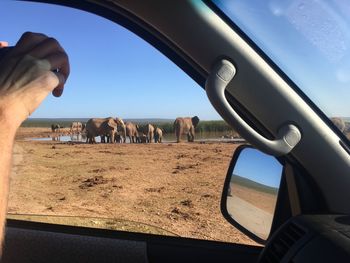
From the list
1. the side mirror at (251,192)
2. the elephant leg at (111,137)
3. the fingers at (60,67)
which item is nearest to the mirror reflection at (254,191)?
the side mirror at (251,192)

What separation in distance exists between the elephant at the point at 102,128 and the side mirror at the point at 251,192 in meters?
12.0

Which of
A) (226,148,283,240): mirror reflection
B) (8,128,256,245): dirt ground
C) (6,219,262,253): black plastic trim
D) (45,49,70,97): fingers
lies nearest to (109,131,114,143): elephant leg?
(8,128,256,245): dirt ground

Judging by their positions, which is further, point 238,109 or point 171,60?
point 171,60

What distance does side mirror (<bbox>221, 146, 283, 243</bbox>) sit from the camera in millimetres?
2127

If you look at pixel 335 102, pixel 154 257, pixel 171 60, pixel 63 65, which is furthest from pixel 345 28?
pixel 154 257

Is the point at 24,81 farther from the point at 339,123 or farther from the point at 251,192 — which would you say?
the point at 251,192

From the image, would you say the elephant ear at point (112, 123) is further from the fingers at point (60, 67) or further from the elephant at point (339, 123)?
the fingers at point (60, 67)

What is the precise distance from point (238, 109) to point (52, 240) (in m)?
1.58

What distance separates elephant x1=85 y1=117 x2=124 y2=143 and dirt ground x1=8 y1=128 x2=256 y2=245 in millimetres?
543

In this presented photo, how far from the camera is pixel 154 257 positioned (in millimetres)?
2705

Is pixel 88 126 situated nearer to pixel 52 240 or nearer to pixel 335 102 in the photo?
pixel 52 240

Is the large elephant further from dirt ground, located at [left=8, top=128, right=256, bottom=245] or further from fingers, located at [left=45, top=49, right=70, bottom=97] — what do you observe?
fingers, located at [left=45, top=49, right=70, bottom=97]

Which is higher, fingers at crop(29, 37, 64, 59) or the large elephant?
the large elephant

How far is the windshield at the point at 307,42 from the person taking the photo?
1.66 m
